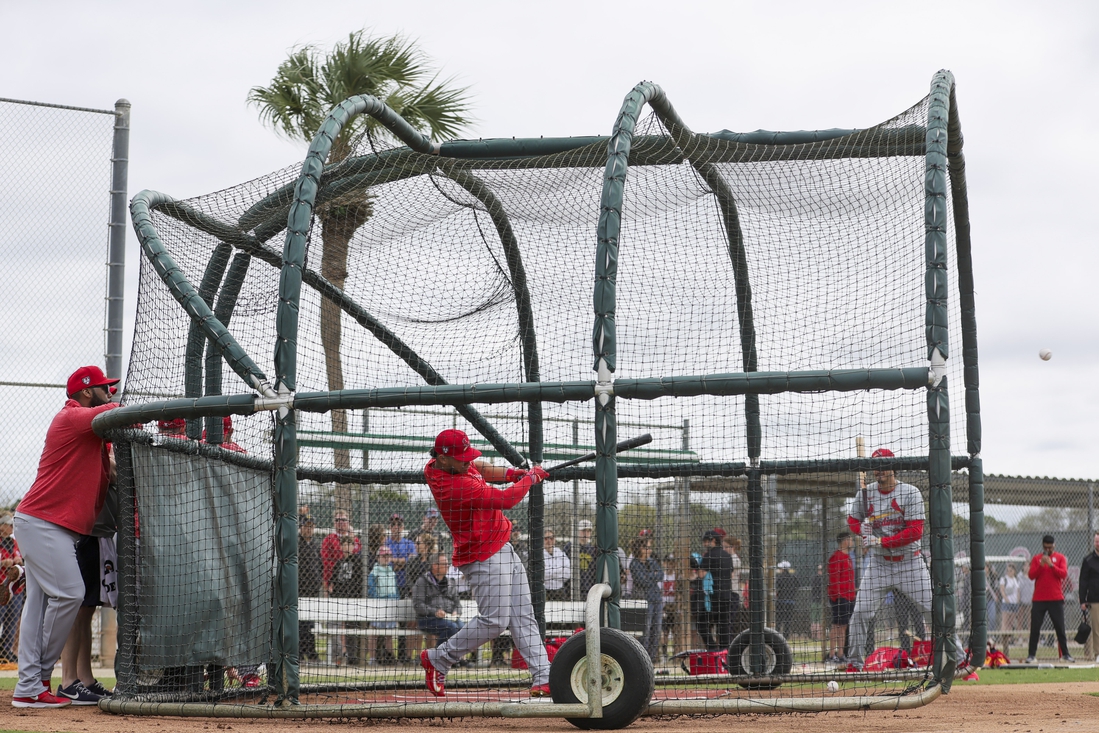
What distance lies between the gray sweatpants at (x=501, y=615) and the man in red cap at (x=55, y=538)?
85.4 inches

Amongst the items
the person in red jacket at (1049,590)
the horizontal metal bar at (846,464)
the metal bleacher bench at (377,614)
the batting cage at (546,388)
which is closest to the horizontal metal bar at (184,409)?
the batting cage at (546,388)

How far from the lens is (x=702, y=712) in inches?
213

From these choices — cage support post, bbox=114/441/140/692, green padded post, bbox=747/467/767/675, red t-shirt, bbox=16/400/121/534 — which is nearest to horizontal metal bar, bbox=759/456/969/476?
green padded post, bbox=747/467/767/675

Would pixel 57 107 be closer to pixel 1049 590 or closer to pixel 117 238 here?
pixel 117 238

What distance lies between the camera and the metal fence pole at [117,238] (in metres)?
9.07

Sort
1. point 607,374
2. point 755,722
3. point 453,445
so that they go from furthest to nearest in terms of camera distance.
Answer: point 453,445
point 755,722
point 607,374

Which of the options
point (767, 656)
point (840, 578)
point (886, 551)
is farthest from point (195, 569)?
point (840, 578)

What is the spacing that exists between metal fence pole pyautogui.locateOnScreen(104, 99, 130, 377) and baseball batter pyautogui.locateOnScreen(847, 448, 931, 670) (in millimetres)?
6010

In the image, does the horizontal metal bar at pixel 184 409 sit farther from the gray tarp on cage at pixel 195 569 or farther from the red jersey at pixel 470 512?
the red jersey at pixel 470 512

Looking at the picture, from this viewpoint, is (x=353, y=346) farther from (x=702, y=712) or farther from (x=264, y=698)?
(x=702, y=712)

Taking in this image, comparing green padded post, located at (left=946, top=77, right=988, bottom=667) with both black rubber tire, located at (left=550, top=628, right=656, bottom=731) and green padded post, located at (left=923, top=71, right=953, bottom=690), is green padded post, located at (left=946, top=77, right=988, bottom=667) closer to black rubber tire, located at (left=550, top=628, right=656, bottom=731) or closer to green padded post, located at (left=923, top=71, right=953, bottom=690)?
green padded post, located at (left=923, top=71, right=953, bottom=690)

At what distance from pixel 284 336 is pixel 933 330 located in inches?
132

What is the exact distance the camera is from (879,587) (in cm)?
822

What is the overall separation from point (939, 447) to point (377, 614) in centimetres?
609
